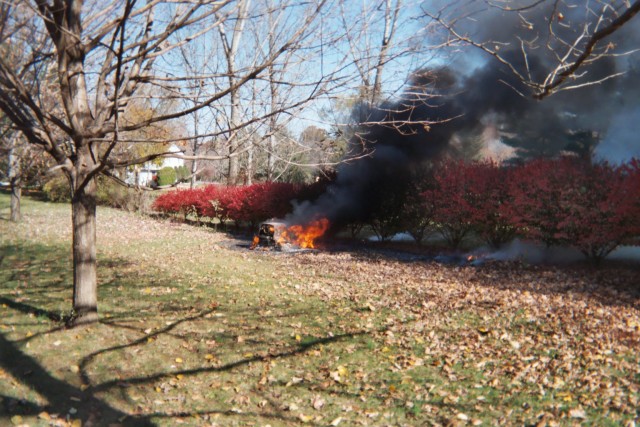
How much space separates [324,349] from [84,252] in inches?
126

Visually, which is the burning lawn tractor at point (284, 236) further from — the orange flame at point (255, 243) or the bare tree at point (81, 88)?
the bare tree at point (81, 88)

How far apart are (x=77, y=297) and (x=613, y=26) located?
618 cm

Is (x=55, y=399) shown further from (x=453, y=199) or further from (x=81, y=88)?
(x=453, y=199)

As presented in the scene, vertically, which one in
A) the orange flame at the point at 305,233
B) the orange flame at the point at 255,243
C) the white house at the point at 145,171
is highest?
the white house at the point at 145,171

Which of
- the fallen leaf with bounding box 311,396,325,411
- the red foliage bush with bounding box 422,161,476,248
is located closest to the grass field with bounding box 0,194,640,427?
the fallen leaf with bounding box 311,396,325,411

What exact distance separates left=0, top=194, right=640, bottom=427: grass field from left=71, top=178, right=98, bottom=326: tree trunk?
29 centimetres

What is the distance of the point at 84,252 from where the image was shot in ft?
19.2

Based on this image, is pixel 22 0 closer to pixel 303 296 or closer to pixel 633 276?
pixel 303 296

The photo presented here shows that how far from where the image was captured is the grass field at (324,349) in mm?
4156


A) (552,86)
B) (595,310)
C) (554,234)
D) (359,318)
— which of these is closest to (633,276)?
(554,234)

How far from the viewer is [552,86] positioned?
3.43 metres

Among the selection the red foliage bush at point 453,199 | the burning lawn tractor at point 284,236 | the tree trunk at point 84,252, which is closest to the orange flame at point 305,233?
the burning lawn tractor at point 284,236

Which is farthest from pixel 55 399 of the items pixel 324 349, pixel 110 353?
pixel 324 349

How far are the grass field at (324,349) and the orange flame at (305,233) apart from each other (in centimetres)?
453
